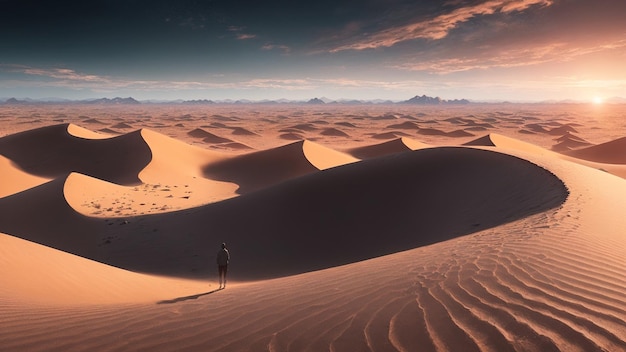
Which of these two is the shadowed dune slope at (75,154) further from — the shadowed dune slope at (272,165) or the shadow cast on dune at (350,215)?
the shadow cast on dune at (350,215)

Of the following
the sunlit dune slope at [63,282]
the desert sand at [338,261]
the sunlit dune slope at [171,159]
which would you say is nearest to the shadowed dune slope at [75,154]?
the sunlit dune slope at [171,159]

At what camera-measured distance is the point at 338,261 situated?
9703 millimetres

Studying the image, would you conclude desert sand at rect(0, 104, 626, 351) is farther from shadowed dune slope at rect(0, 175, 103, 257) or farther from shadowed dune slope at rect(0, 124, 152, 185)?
shadowed dune slope at rect(0, 124, 152, 185)

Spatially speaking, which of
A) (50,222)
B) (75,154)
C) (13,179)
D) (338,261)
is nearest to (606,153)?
(338,261)

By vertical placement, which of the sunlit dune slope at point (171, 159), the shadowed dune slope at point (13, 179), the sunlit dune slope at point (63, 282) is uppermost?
the sunlit dune slope at point (63, 282)

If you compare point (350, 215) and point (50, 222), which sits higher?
point (350, 215)

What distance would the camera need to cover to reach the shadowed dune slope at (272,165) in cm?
2680

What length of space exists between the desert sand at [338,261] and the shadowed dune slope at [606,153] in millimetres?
15707

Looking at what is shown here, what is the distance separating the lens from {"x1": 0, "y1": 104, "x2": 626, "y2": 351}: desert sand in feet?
11.1

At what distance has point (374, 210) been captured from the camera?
12336 mm

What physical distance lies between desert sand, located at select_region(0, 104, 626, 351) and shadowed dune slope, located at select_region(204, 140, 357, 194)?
13.3 ft

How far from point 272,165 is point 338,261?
64.7 ft

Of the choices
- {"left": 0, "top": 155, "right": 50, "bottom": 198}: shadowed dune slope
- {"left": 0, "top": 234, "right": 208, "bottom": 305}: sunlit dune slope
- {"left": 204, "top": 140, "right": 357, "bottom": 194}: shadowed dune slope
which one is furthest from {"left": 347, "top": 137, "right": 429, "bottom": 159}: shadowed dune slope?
{"left": 0, "top": 234, "right": 208, "bottom": 305}: sunlit dune slope

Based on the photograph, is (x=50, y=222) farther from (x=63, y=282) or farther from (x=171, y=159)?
(x=171, y=159)
